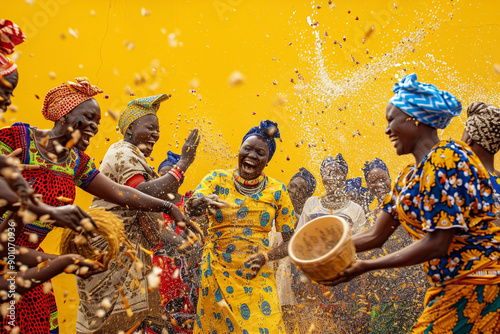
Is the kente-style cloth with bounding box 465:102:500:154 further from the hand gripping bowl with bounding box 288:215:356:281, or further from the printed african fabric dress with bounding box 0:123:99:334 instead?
the printed african fabric dress with bounding box 0:123:99:334

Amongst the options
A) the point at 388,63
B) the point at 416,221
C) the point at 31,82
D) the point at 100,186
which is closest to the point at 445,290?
the point at 416,221

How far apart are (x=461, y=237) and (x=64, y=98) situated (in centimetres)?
265

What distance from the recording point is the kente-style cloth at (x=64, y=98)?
131 inches

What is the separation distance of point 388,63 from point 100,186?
676 centimetres

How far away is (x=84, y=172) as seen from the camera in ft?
11.2

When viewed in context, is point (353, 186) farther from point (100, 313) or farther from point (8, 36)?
point (8, 36)

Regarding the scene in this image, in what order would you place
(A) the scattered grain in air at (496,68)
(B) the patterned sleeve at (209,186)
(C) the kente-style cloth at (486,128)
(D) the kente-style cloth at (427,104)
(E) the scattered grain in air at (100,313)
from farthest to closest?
(A) the scattered grain in air at (496,68) → (B) the patterned sleeve at (209,186) → (E) the scattered grain in air at (100,313) → (C) the kente-style cloth at (486,128) → (D) the kente-style cloth at (427,104)

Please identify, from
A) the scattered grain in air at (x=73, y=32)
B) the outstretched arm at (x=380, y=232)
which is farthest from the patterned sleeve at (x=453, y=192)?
the scattered grain in air at (x=73, y=32)

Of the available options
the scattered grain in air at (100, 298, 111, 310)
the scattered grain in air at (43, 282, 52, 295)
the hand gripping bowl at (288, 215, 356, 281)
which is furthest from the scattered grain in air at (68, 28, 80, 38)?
the hand gripping bowl at (288, 215, 356, 281)

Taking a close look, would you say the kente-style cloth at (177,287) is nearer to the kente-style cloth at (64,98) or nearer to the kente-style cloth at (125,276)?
the kente-style cloth at (125,276)

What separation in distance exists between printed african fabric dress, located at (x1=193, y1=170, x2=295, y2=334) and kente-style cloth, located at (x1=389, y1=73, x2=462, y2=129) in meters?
1.91

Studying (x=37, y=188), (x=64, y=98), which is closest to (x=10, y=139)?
(x=37, y=188)

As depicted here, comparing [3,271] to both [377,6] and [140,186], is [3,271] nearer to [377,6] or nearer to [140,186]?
[140,186]

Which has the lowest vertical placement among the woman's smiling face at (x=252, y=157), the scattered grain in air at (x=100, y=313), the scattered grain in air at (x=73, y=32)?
the scattered grain in air at (x=100, y=313)
